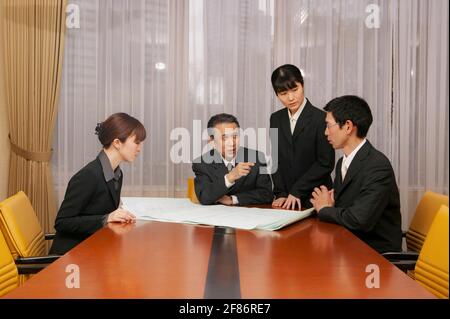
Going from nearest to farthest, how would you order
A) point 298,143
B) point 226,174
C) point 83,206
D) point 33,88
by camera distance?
1. point 83,206
2. point 226,174
3. point 298,143
4. point 33,88

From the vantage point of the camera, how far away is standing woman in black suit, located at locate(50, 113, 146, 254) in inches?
66.6

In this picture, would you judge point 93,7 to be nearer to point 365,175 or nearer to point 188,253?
point 365,175

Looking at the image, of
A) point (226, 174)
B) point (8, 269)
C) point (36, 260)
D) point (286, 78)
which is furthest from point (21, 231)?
point (286, 78)

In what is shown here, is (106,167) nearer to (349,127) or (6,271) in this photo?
(6,271)

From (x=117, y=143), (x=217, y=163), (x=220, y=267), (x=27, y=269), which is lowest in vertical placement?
(x=27, y=269)

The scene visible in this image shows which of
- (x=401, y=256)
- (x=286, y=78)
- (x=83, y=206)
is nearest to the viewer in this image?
(x=401, y=256)

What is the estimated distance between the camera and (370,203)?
161 centimetres

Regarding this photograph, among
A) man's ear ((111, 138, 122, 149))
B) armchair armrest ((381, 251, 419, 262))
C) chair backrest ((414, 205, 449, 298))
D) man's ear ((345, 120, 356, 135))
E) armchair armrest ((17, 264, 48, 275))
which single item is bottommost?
armchair armrest ((17, 264, 48, 275))

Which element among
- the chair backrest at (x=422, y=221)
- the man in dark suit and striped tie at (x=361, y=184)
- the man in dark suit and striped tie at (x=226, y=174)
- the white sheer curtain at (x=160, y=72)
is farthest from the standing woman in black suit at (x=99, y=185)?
the white sheer curtain at (x=160, y=72)

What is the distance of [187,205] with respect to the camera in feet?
6.67

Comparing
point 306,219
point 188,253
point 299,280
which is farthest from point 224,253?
point 306,219

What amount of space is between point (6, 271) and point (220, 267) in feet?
2.32

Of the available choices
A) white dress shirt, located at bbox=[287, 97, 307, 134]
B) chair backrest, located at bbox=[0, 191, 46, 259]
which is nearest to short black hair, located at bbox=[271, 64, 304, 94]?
white dress shirt, located at bbox=[287, 97, 307, 134]

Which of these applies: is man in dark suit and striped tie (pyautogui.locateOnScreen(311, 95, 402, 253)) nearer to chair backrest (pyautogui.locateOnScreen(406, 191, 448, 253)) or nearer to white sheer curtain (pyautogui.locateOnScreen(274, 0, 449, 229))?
chair backrest (pyautogui.locateOnScreen(406, 191, 448, 253))
